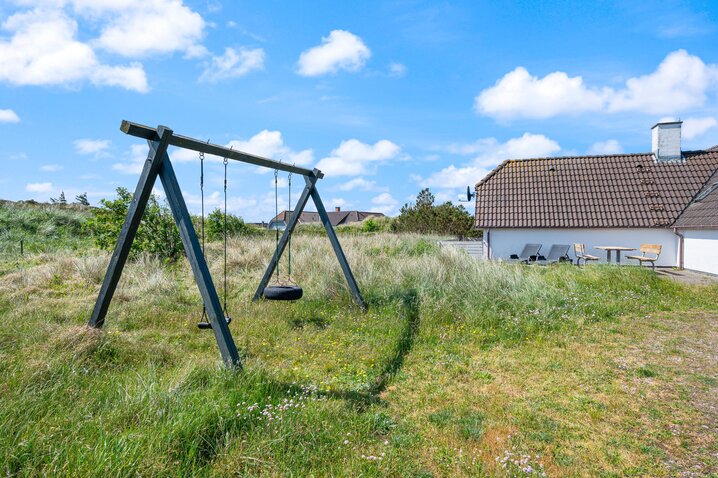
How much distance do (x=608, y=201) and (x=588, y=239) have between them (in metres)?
2.01

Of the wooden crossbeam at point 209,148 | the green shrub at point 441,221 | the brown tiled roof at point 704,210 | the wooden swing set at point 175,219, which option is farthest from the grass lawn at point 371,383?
the green shrub at point 441,221

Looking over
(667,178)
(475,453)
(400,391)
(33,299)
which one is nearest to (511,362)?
(400,391)

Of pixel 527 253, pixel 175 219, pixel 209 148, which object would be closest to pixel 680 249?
pixel 527 253

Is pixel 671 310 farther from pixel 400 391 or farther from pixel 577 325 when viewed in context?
pixel 400 391

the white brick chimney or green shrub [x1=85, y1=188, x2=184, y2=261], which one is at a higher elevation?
the white brick chimney

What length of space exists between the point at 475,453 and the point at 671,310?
699cm

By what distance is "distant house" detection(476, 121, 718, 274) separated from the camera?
17109mm

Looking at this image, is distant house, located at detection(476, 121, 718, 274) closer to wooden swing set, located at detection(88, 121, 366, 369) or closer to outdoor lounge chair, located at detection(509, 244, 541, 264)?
outdoor lounge chair, located at detection(509, 244, 541, 264)

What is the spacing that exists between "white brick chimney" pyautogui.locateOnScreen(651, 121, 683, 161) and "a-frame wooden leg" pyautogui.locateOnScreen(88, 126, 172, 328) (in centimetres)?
2164

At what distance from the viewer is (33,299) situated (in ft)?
25.4

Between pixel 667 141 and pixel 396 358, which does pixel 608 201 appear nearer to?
pixel 667 141

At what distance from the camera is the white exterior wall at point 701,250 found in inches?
549

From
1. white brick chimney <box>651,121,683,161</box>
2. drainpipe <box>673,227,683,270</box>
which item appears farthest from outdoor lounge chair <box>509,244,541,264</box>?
white brick chimney <box>651,121,683,161</box>

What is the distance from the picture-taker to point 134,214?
4.94 m
